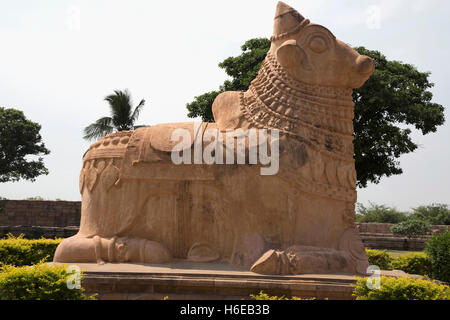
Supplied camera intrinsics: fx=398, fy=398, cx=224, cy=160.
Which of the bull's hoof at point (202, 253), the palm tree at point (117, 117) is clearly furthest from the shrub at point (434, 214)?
the bull's hoof at point (202, 253)

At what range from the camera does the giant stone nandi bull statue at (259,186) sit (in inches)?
181

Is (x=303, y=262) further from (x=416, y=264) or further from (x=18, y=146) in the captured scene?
(x=18, y=146)

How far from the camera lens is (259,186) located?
461 cm

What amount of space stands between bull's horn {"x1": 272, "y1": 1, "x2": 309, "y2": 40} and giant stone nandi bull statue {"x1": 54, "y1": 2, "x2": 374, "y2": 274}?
13mm

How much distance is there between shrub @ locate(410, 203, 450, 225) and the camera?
3091 cm

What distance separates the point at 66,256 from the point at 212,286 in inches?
73.5

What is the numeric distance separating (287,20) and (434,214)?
110 ft

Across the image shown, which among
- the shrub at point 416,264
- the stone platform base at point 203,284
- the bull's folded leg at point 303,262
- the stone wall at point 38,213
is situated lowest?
the shrub at point 416,264

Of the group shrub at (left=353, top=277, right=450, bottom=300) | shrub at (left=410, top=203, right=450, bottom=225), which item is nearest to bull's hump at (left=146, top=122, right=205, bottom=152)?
shrub at (left=353, top=277, right=450, bottom=300)

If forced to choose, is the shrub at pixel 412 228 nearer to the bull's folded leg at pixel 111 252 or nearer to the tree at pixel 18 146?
the bull's folded leg at pixel 111 252

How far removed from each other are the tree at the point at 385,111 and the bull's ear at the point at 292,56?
10109mm

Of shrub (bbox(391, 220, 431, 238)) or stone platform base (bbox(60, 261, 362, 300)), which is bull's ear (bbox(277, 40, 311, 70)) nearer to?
stone platform base (bbox(60, 261, 362, 300))

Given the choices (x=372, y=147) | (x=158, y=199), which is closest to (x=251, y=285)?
(x=158, y=199)

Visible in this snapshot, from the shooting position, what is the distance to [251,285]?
4.02 meters
